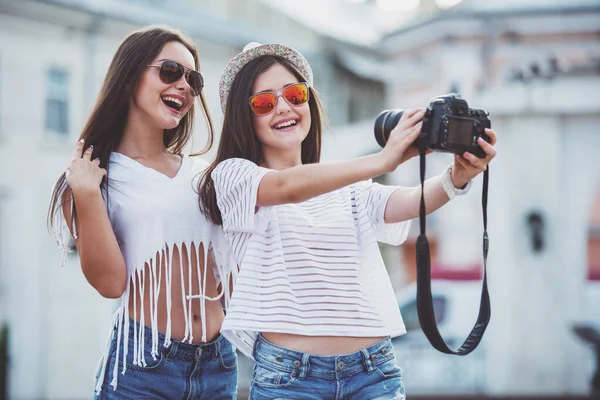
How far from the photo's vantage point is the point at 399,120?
2.00 meters

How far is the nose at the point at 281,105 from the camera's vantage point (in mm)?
2334

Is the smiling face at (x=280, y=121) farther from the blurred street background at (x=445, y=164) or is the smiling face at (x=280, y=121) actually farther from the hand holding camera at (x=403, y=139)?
the blurred street background at (x=445, y=164)

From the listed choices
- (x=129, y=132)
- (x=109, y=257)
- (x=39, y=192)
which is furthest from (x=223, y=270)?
(x=39, y=192)

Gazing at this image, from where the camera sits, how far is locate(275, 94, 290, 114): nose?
7.66ft

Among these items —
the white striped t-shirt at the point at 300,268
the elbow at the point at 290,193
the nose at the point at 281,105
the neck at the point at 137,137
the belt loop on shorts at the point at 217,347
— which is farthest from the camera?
the neck at the point at 137,137

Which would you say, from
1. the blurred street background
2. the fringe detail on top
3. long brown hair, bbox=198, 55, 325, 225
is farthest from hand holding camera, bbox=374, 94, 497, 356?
the blurred street background

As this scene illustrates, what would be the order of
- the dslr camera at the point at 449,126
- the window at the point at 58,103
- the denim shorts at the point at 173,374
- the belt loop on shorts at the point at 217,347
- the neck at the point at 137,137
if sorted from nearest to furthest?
the dslr camera at the point at 449,126 → the denim shorts at the point at 173,374 → the belt loop on shorts at the point at 217,347 → the neck at the point at 137,137 → the window at the point at 58,103

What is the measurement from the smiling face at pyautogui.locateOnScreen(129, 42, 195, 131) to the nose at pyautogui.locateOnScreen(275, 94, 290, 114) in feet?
1.60

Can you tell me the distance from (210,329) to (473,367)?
685 cm

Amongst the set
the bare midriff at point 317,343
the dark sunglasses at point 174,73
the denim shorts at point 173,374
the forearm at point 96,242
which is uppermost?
the dark sunglasses at point 174,73

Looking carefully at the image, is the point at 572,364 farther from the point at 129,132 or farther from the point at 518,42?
the point at 129,132

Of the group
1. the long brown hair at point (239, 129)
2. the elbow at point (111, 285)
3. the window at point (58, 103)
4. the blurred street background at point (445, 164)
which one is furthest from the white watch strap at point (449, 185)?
the window at point (58, 103)

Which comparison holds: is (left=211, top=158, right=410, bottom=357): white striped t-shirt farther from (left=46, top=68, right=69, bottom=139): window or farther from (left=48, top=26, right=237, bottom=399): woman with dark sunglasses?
(left=46, top=68, right=69, bottom=139): window

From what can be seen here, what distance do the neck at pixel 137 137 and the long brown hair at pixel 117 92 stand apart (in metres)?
0.02
